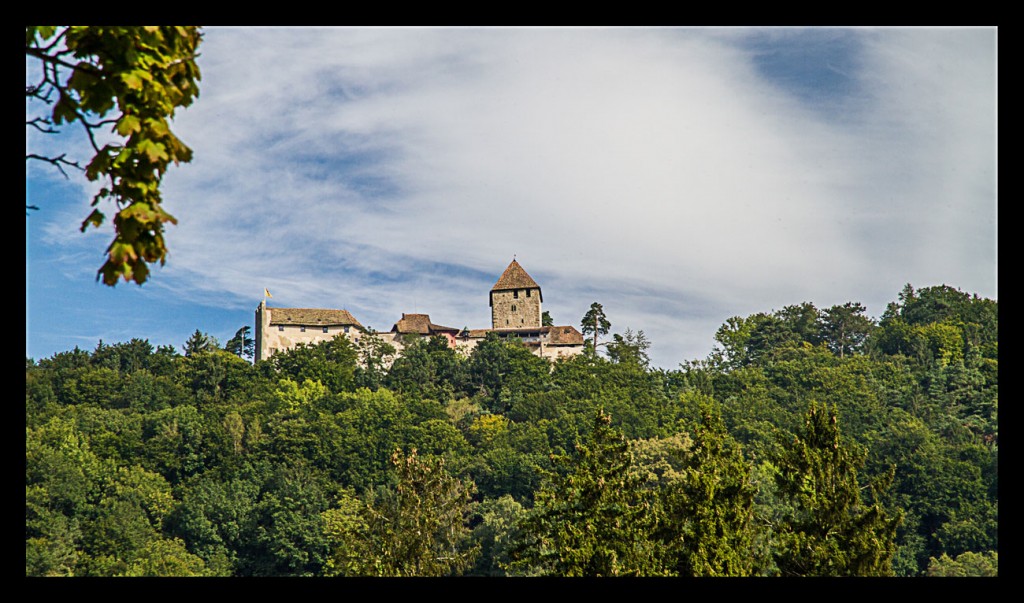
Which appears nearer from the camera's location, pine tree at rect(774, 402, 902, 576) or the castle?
pine tree at rect(774, 402, 902, 576)

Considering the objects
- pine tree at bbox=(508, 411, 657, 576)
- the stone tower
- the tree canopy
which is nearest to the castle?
the stone tower

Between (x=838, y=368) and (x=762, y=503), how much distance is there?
146 ft

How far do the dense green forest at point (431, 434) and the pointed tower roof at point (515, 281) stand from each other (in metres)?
9.17

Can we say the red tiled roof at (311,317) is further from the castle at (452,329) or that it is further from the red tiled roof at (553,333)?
the red tiled roof at (553,333)

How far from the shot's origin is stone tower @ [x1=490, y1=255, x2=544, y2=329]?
108 m

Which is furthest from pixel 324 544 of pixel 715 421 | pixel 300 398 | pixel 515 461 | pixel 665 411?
pixel 715 421

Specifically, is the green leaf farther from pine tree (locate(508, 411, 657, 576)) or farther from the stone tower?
the stone tower

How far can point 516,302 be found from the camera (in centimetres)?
10900

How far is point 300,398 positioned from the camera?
303 ft

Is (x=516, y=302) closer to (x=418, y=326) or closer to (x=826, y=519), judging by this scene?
(x=418, y=326)

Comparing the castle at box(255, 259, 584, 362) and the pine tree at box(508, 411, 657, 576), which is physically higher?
the castle at box(255, 259, 584, 362)

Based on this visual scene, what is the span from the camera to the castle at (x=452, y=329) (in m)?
103
